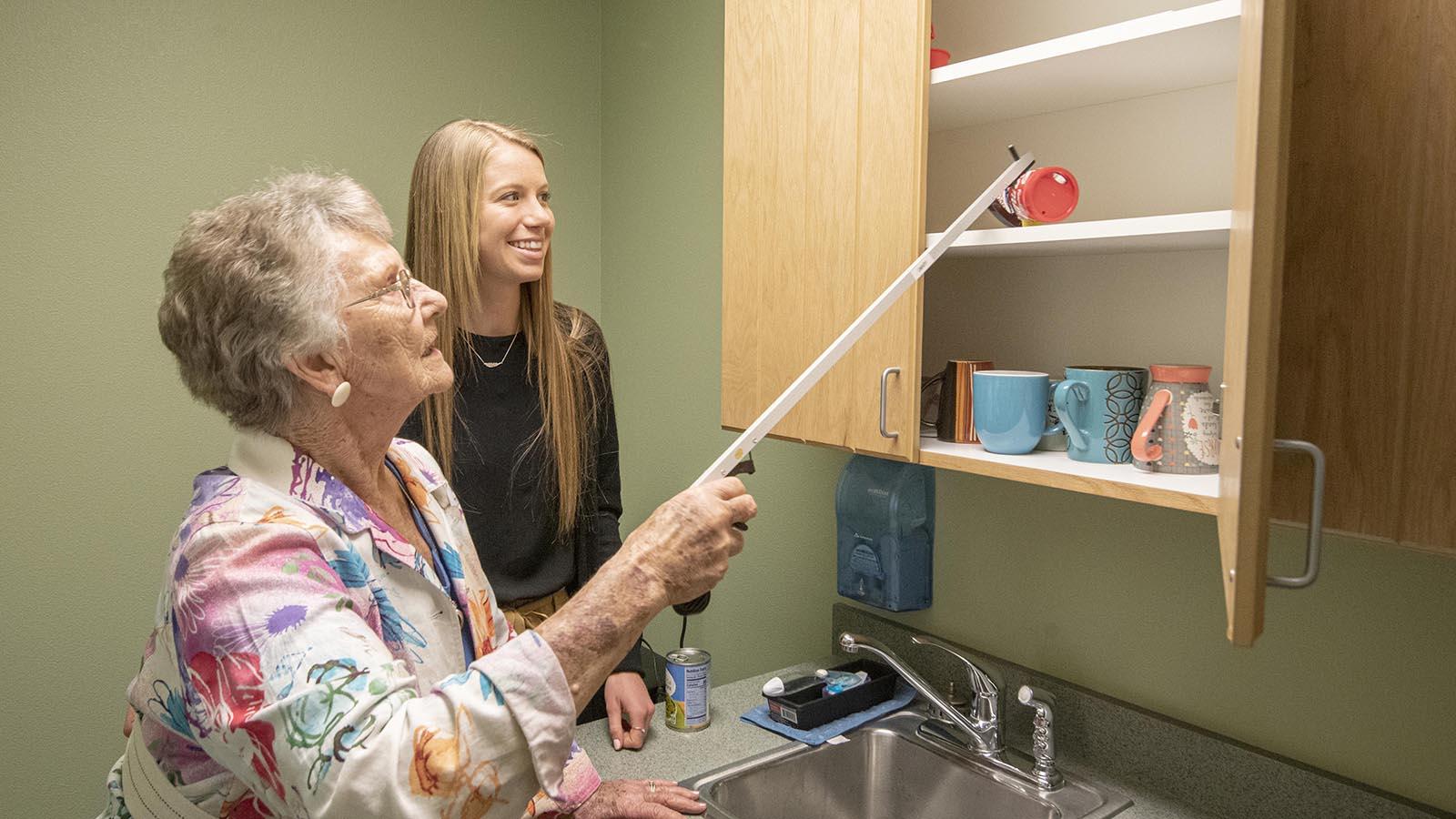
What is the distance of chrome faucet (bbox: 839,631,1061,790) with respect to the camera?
59.2 inches

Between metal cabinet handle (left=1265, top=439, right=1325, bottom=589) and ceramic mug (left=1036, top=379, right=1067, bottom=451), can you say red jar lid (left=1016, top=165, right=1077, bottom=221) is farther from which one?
metal cabinet handle (left=1265, top=439, right=1325, bottom=589)

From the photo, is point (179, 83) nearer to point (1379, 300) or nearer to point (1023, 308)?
point (1023, 308)

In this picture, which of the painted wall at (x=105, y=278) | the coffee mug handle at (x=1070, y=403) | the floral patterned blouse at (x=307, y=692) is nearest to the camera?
the floral patterned blouse at (x=307, y=692)

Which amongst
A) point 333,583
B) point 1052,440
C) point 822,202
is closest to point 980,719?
point 1052,440

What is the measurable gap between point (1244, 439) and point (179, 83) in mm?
2315

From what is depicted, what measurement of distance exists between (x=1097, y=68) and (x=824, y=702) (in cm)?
103

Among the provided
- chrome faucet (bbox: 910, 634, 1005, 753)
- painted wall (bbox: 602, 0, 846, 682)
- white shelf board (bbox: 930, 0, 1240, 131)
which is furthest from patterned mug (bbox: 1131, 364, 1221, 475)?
painted wall (bbox: 602, 0, 846, 682)

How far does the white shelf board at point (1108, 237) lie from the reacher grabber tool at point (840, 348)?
0.21 ft

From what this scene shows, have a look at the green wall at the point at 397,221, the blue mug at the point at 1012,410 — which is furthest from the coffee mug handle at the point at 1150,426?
the green wall at the point at 397,221

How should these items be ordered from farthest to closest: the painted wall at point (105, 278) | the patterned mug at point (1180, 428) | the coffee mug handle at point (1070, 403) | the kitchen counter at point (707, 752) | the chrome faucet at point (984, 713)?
the painted wall at point (105, 278) < the chrome faucet at point (984, 713) < the kitchen counter at point (707, 752) < the coffee mug handle at point (1070, 403) < the patterned mug at point (1180, 428)

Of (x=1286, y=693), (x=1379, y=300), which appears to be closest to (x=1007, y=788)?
(x=1286, y=693)

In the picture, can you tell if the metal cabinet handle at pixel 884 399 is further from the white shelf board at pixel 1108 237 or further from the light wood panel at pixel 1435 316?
the light wood panel at pixel 1435 316

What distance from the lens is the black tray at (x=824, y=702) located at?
167 centimetres

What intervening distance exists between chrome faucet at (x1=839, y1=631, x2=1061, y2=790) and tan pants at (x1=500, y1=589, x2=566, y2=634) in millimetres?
520
